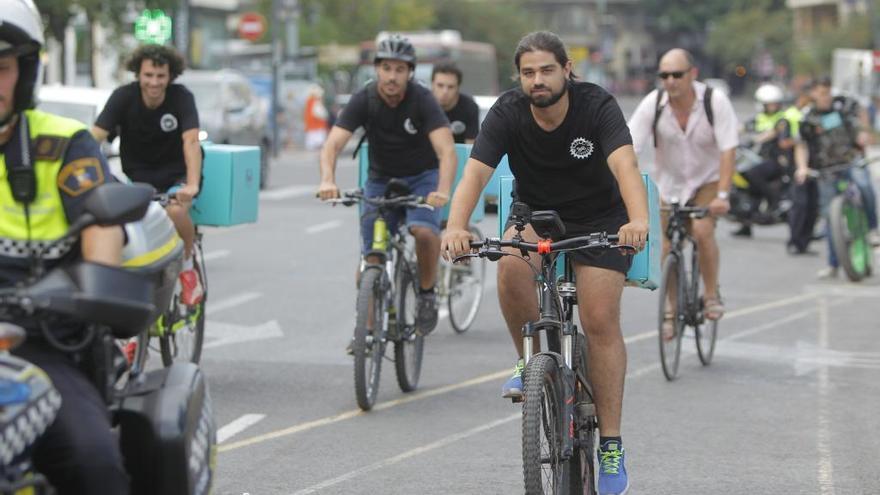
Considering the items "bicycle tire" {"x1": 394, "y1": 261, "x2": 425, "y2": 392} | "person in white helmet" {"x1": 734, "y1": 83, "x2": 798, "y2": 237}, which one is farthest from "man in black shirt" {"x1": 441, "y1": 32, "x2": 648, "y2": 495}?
"person in white helmet" {"x1": 734, "y1": 83, "x2": 798, "y2": 237}

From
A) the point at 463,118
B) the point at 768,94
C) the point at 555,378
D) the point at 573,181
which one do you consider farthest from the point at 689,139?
the point at 768,94

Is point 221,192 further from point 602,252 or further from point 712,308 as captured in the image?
point 602,252

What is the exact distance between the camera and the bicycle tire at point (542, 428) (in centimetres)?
557

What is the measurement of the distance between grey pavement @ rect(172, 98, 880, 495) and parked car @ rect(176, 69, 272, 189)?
1323 centimetres

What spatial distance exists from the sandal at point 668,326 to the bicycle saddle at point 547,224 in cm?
380

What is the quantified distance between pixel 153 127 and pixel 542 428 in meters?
4.39

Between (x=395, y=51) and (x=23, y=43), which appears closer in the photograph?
(x=23, y=43)

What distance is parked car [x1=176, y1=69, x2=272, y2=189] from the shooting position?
28.9 m

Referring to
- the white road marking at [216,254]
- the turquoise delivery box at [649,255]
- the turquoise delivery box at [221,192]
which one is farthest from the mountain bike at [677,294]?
the white road marking at [216,254]

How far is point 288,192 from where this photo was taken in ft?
94.9

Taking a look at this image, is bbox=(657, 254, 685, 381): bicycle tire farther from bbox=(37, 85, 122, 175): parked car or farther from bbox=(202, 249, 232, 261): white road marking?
bbox=(202, 249, 232, 261): white road marking

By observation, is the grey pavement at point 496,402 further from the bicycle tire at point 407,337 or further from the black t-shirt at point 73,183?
the black t-shirt at point 73,183

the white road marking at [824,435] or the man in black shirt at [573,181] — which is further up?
the man in black shirt at [573,181]

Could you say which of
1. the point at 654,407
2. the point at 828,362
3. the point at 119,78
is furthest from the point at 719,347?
the point at 119,78
